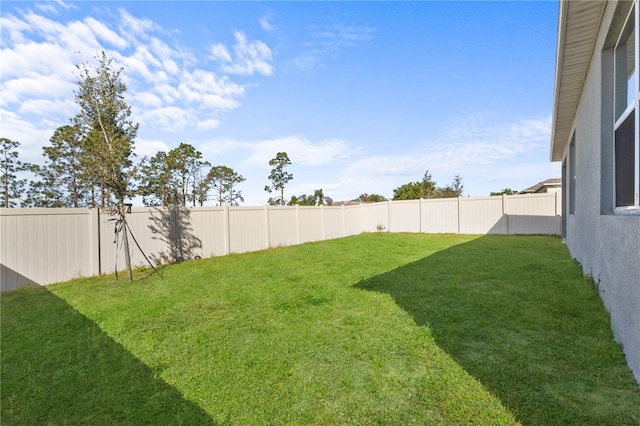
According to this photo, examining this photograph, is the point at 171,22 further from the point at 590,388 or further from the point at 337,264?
the point at 590,388

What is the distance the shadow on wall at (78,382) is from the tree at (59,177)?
58.9 ft

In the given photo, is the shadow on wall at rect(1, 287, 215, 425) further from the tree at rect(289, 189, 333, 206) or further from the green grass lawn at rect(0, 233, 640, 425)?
the tree at rect(289, 189, 333, 206)

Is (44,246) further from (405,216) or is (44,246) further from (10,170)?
(10,170)

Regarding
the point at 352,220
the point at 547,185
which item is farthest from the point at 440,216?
the point at 547,185

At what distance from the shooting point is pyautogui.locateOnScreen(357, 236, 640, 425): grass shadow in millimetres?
2016

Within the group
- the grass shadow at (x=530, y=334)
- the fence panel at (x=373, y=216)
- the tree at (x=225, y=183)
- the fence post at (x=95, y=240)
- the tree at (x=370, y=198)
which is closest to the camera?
the grass shadow at (x=530, y=334)

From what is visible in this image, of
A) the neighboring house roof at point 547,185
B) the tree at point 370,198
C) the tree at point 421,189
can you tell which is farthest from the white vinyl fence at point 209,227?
the tree at point 370,198

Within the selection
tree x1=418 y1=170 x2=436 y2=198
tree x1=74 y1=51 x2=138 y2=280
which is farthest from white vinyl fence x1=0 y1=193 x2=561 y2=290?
tree x1=418 y1=170 x2=436 y2=198

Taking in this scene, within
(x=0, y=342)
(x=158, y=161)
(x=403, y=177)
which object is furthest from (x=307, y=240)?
(x=403, y=177)

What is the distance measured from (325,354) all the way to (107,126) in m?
7.21

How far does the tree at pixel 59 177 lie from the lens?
17984 mm

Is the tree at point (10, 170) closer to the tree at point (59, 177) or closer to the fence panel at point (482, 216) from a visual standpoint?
the tree at point (59, 177)

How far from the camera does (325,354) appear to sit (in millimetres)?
2990

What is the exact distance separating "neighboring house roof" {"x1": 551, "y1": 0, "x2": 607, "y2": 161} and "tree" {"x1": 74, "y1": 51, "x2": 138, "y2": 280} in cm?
842
